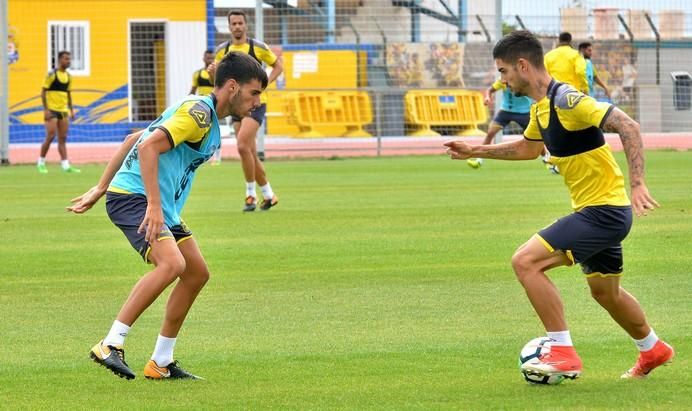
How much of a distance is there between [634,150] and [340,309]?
131 inches

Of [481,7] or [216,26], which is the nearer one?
[481,7]

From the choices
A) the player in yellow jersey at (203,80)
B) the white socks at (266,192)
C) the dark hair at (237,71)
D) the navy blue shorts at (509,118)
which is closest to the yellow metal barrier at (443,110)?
the player in yellow jersey at (203,80)

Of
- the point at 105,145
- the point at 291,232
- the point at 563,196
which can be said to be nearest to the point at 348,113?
the point at 105,145

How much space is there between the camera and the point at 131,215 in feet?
23.7

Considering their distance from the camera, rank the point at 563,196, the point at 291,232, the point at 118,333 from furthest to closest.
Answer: the point at 563,196 < the point at 291,232 < the point at 118,333

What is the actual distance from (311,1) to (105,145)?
696 centimetres

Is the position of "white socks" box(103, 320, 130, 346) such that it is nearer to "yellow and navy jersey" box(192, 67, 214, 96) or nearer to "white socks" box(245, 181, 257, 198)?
"white socks" box(245, 181, 257, 198)

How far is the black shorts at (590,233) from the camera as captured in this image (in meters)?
6.88

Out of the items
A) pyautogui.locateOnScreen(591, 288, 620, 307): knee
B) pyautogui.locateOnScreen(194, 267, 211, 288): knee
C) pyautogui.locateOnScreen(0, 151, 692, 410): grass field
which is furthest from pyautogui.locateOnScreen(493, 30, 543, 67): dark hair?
pyautogui.locateOnScreen(194, 267, 211, 288): knee

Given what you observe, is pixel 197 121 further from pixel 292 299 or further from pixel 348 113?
pixel 348 113

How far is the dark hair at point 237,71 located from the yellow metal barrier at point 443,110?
2921cm

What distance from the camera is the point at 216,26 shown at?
40219 millimetres

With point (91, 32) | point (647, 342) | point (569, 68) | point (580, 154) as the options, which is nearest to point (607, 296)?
point (647, 342)

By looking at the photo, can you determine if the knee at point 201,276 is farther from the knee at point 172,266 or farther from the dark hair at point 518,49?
the dark hair at point 518,49
